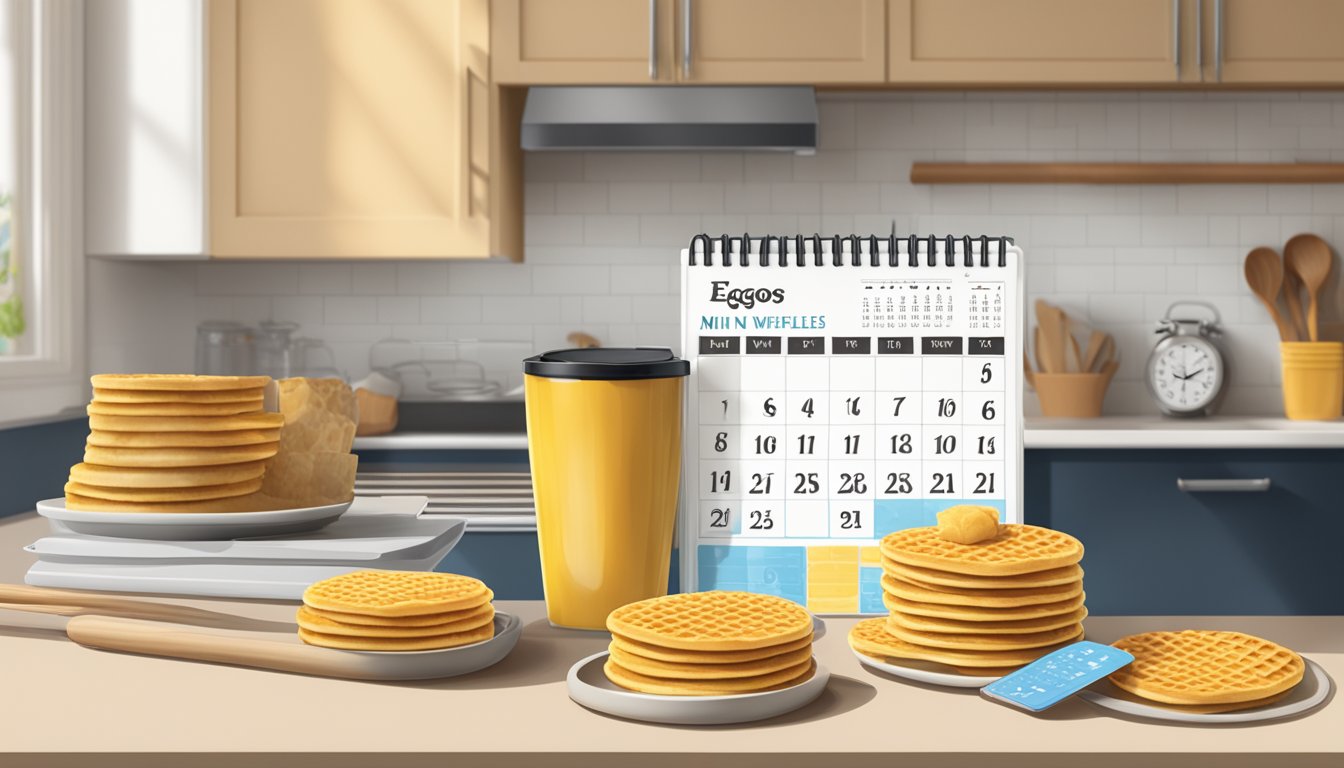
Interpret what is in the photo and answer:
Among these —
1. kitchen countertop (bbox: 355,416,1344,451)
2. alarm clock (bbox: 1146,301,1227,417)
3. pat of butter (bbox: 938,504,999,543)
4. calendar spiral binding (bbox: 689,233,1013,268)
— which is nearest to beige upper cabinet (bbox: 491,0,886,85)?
kitchen countertop (bbox: 355,416,1344,451)

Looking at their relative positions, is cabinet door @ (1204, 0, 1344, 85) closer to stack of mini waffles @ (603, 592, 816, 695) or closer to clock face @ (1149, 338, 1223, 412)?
clock face @ (1149, 338, 1223, 412)

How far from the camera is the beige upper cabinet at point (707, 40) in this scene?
2928 millimetres

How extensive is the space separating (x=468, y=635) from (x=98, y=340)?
8.92 ft

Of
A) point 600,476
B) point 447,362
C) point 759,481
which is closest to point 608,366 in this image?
point 600,476

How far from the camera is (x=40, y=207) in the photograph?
9.18 ft

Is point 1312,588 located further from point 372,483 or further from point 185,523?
point 185,523

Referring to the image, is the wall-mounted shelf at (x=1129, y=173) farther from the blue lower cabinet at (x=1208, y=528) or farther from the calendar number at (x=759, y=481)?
the calendar number at (x=759, y=481)

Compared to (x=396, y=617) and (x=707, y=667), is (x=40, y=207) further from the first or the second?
(x=707, y=667)

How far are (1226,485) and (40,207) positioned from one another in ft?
10.0

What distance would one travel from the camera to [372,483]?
2814mm

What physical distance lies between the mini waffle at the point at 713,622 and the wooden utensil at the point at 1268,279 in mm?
2989

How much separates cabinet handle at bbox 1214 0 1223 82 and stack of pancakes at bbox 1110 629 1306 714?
99.8 inches

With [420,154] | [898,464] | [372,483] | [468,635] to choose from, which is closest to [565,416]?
[468,635]

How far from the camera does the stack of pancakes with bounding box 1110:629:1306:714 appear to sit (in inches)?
27.6
